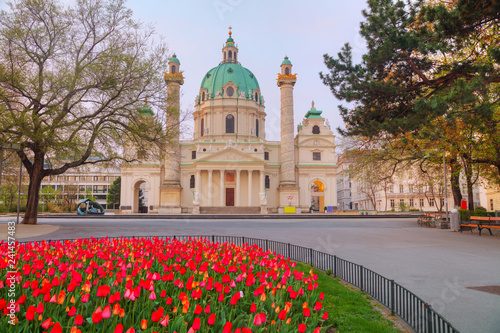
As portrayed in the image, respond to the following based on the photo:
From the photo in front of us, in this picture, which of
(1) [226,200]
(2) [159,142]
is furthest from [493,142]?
(1) [226,200]

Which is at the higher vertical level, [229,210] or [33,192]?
[33,192]

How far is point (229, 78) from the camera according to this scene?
73.2m

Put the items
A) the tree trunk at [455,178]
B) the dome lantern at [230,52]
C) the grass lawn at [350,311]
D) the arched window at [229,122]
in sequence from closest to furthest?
the grass lawn at [350,311] < the tree trunk at [455,178] < the arched window at [229,122] < the dome lantern at [230,52]

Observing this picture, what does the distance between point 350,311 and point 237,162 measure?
55.0 meters

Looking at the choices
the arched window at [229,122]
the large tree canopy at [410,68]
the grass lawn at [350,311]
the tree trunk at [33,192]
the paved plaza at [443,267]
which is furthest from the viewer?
the arched window at [229,122]

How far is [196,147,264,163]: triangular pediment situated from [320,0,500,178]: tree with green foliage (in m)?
45.4

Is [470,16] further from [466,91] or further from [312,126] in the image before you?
[312,126]

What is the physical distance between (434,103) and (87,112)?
21530 mm

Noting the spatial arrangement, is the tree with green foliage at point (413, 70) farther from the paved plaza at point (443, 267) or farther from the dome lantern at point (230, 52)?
the dome lantern at point (230, 52)

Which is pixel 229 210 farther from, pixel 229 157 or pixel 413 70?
pixel 413 70

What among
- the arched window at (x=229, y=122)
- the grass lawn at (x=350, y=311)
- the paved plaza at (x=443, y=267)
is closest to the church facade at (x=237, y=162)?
the arched window at (x=229, y=122)

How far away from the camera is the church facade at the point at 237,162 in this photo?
61.8m

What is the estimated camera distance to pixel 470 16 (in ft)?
38.5

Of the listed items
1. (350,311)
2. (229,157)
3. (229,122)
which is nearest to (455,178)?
(350,311)
